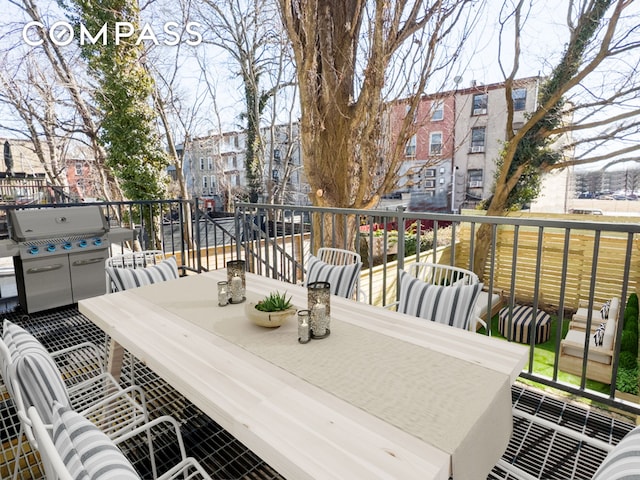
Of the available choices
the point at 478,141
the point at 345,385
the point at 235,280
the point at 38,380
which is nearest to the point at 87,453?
the point at 38,380

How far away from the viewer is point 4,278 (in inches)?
185

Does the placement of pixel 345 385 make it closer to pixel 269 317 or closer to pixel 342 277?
pixel 269 317

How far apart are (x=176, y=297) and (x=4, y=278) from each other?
4122 mm

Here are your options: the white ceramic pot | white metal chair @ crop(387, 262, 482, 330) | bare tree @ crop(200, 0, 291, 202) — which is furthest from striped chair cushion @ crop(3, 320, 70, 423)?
bare tree @ crop(200, 0, 291, 202)

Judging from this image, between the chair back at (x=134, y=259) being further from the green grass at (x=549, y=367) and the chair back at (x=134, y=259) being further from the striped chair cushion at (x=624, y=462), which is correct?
the green grass at (x=549, y=367)

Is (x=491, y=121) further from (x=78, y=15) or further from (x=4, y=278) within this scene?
(x=4, y=278)

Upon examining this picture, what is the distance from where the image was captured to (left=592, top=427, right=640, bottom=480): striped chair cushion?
2.21 feet

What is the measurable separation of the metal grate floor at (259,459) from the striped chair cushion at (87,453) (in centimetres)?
107

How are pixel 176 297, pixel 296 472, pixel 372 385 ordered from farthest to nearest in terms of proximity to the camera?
1. pixel 176 297
2. pixel 372 385
3. pixel 296 472

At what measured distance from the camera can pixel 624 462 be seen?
0.71 m

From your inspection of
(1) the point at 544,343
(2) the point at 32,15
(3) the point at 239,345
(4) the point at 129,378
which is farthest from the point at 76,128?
(1) the point at 544,343

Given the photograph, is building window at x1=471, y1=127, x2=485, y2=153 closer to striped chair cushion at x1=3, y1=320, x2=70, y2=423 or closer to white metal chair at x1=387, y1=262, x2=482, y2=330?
white metal chair at x1=387, y1=262, x2=482, y2=330

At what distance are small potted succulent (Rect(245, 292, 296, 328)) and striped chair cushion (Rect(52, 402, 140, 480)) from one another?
0.75 metres

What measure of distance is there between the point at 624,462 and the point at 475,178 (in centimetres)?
1921
